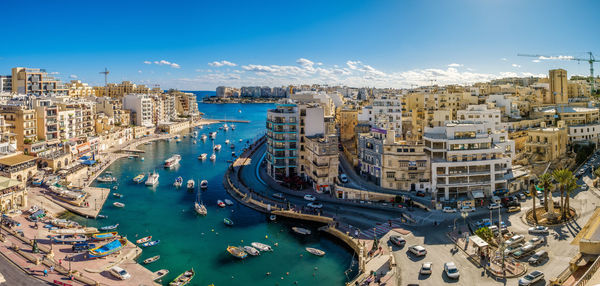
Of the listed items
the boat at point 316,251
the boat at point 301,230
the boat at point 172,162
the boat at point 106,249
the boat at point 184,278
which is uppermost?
the boat at point 172,162

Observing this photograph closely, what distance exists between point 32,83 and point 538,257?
110 metres

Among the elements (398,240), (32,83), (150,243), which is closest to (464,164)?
(398,240)

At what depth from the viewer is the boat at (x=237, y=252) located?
3444 cm

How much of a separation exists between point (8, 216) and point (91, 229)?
8945 mm

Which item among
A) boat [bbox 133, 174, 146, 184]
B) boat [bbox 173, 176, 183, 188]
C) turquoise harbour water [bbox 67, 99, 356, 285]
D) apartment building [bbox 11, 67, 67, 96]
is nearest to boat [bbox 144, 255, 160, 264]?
turquoise harbour water [bbox 67, 99, 356, 285]

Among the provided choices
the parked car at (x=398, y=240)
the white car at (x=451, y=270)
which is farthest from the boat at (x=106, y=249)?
the white car at (x=451, y=270)

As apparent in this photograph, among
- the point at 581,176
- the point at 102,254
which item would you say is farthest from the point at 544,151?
the point at 102,254

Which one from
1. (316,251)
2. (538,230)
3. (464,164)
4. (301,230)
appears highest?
(464,164)

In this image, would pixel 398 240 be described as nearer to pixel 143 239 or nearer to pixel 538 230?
pixel 538 230

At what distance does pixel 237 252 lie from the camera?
1375 inches

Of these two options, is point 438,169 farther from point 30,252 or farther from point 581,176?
point 30,252

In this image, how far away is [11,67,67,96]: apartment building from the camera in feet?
316

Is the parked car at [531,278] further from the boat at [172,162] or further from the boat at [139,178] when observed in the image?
the boat at [172,162]

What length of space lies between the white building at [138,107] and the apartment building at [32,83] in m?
15.7
